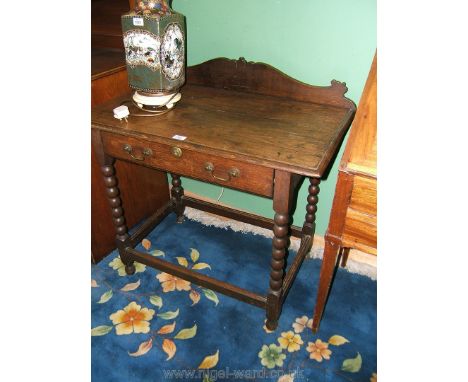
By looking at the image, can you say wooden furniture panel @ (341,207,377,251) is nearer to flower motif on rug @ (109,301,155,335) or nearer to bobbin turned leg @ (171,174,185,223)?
flower motif on rug @ (109,301,155,335)

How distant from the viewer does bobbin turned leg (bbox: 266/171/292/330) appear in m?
1.19

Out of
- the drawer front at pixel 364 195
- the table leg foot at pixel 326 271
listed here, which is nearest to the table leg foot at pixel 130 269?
the table leg foot at pixel 326 271

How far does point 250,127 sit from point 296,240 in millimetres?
1032

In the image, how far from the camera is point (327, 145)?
124 centimetres

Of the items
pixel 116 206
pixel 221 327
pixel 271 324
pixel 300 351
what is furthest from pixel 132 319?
pixel 300 351

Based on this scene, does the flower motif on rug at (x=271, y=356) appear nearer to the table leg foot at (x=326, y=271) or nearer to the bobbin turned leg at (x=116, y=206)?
the table leg foot at (x=326, y=271)

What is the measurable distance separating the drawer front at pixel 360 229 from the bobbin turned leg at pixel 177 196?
4.46 feet

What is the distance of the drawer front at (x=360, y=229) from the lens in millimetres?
1079

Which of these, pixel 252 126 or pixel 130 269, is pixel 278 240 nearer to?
pixel 252 126

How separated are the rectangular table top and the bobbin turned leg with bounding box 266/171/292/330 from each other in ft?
0.29

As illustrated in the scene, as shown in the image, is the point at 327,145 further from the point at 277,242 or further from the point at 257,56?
the point at 257,56

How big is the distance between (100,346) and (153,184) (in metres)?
1.07
